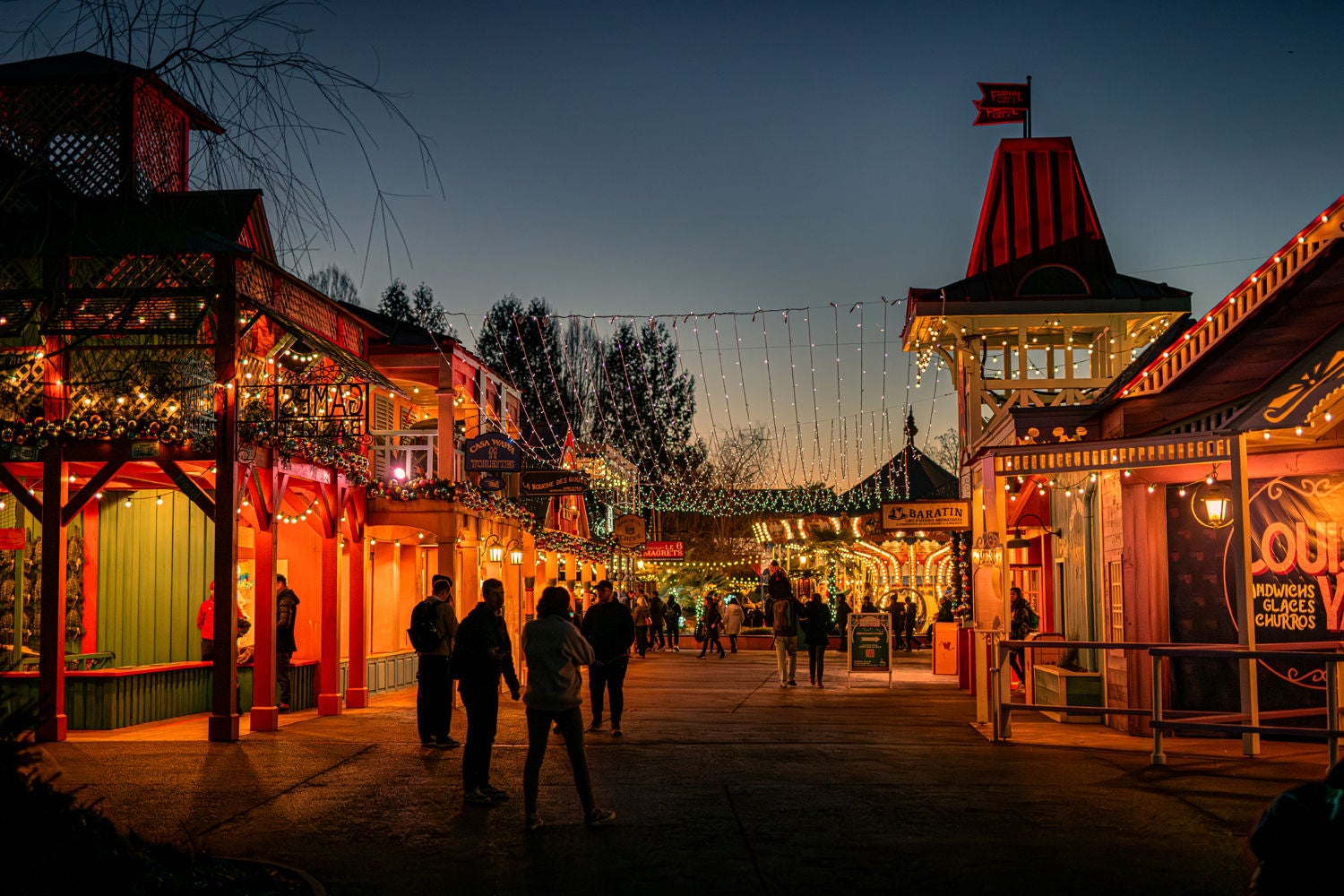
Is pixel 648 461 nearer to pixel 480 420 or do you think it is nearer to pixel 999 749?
pixel 480 420

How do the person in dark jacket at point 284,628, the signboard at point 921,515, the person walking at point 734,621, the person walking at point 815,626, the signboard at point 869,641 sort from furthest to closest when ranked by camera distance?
the person walking at point 734,621, the signboard at point 869,641, the person walking at point 815,626, the signboard at point 921,515, the person in dark jacket at point 284,628

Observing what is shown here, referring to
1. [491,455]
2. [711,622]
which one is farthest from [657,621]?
[491,455]

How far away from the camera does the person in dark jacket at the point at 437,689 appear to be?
46.7 ft

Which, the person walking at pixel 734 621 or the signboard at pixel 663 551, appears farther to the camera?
the signboard at pixel 663 551

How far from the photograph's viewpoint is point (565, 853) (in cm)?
829

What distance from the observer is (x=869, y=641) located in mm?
25766

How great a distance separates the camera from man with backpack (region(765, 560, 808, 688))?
23000 millimetres

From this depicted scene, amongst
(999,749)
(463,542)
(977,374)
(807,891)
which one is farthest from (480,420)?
(807,891)

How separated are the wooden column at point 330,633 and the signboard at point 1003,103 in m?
15.5

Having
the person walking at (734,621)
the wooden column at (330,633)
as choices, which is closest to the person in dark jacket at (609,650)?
the wooden column at (330,633)

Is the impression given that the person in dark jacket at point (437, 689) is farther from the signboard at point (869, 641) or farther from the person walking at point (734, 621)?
the person walking at point (734, 621)

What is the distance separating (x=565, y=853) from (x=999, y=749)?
6.69m

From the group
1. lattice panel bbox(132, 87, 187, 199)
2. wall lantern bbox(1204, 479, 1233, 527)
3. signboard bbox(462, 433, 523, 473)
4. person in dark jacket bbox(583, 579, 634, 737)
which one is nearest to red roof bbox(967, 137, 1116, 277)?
signboard bbox(462, 433, 523, 473)

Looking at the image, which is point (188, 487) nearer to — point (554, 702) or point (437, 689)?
point (437, 689)
